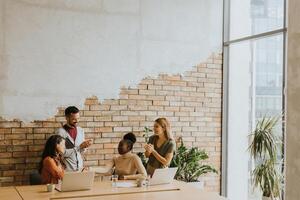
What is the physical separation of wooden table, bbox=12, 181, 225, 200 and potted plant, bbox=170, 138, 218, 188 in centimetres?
209

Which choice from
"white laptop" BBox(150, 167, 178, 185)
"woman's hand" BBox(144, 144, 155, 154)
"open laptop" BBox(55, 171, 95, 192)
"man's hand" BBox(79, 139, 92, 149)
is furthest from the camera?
"man's hand" BBox(79, 139, 92, 149)

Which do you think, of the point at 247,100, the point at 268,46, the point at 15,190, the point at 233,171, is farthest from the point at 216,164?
the point at 15,190

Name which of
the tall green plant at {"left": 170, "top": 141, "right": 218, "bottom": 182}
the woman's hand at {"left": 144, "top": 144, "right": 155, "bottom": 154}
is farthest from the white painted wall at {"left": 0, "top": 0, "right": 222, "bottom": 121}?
the woman's hand at {"left": 144, "top": 144, "right": 155, "bottom": 154}

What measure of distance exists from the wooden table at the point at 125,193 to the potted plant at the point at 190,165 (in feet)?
6.84

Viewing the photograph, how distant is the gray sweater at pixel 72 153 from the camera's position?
5.62 m

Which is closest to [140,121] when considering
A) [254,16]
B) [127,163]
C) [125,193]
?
[127,163]

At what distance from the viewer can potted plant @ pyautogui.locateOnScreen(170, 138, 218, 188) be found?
6.45m

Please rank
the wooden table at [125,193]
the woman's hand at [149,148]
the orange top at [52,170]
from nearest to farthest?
the wooden table at [125,193] → the orange top at [52,170] → the woman's hand at [149,148]

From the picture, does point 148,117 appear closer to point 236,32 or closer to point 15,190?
point 236,32

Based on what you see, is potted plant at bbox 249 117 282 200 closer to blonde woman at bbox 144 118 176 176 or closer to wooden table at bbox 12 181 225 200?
blonde woman at bbox 144 118 176 176

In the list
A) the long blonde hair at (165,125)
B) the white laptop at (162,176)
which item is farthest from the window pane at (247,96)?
the white laptop at (162,176)

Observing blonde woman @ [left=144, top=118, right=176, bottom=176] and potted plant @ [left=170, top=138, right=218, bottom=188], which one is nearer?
blonde woman @ [left=144, top=118, right=176, bottom=176]

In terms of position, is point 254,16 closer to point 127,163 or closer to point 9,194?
point 127,163

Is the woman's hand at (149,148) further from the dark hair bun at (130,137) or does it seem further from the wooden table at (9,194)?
the wooden table at (9,194)
